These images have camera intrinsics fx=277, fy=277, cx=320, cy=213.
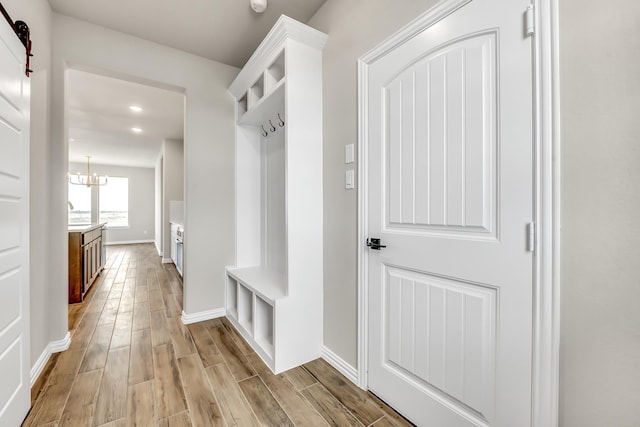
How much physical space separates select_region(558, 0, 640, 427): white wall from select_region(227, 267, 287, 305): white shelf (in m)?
1.53

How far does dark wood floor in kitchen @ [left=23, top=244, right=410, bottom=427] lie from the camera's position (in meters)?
1.47

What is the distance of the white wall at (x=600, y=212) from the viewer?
81cm

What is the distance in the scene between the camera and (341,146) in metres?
1.88

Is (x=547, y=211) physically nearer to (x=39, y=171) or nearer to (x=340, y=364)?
(x=340, y=364)

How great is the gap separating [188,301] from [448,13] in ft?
9.73

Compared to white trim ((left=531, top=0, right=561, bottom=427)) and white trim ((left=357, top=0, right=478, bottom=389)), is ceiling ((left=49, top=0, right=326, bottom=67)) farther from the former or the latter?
white trim ((left=531, top=0, right=561, bottom=427))

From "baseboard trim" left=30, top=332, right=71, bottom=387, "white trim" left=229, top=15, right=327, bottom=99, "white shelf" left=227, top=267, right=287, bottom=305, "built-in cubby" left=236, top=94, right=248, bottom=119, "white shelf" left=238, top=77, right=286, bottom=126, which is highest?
"white trim" left=229, top=15, right=327, bottom=99

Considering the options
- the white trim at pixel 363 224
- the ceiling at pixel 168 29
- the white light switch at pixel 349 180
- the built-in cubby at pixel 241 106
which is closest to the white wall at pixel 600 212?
the white trim at pixel 363 224

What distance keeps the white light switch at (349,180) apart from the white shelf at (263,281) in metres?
0.84

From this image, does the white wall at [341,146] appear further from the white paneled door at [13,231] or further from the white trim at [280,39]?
the white paneled door at [13,231]

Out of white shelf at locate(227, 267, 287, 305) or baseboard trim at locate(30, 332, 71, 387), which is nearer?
baseboard trim at locate(30, 332, 71, 387)

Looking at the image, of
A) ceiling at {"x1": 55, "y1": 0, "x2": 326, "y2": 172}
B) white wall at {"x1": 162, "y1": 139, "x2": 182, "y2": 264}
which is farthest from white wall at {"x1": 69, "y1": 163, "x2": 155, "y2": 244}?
ceiling at {"x1": 55, "y1": 0, "x2": 326, "y2": 172}

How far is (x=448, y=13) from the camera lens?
125 centimetres

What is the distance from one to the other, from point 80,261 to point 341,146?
3.58m
